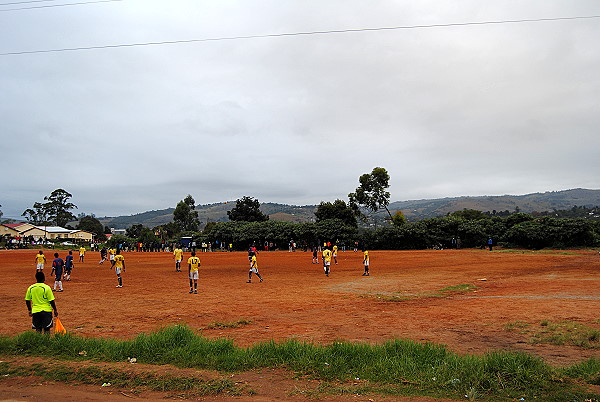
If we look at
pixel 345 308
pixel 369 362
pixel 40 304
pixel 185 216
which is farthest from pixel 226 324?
pixel 185 216

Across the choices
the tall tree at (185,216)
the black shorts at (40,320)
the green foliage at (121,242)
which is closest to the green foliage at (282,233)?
the green foliage at (121,242)

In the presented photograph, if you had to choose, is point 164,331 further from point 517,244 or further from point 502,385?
point 517,244

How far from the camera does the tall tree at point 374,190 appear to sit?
6550 cm

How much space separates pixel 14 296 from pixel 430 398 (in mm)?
19041

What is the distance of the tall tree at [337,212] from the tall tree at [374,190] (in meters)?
2.49

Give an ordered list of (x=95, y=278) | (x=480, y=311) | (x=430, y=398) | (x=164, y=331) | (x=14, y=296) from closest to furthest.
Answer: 1. (x=430, y=398)
2. (x=164, y=331)
3. (x=480, y=311)
4. (x=14, y=296)
5. (x=95, y=278)

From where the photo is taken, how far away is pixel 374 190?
217ft

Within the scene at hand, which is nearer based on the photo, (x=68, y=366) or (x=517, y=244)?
(x=68, y=366)

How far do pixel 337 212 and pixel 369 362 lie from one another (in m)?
62.9

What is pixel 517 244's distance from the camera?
168 ft

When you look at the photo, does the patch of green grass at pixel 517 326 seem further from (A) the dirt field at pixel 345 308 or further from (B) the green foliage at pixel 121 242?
(B) the green foliage at pixel 121 242

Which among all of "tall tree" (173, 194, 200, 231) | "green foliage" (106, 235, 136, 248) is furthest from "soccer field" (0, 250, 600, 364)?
"tall tree" (173, 194, 200, 231)

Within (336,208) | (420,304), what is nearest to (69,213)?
(336,208)

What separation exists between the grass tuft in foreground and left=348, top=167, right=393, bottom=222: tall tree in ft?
190
